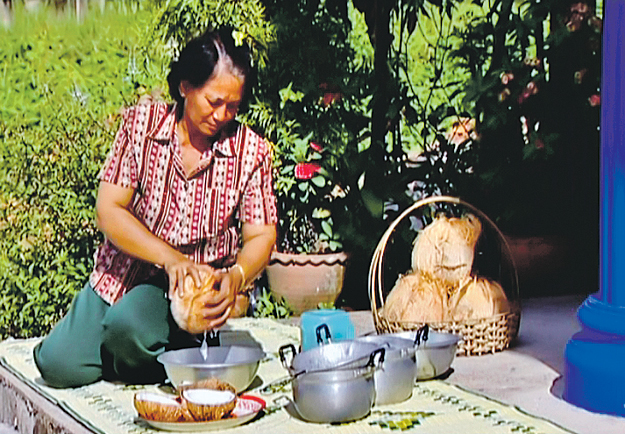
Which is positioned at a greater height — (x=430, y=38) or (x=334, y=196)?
(x=430, y=38)

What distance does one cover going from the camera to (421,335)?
4332mm

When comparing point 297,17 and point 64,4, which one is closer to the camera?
point 64,4

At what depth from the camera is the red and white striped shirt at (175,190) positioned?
436 cm

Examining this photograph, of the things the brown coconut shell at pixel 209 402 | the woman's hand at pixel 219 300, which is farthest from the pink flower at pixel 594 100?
the brown coconut shell at pixel 209 402

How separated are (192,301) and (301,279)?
173cm

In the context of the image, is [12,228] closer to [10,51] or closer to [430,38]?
[10,51]

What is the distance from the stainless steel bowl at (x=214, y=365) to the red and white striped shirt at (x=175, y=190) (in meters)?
0.40

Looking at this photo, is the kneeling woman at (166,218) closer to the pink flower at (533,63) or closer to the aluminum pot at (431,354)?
the aluminum pot at (431,354)

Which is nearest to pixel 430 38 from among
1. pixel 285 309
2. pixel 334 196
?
pixel 334 196

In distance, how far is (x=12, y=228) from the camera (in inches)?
209

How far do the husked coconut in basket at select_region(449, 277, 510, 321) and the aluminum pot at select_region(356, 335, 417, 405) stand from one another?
753 mm

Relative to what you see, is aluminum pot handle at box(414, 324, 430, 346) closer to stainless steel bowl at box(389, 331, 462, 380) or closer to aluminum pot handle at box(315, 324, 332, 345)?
stainless steel bowl at box(389, 331, 462, 380)

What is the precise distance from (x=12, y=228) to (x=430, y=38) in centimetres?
307

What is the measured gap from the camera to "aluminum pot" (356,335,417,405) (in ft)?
13.1
